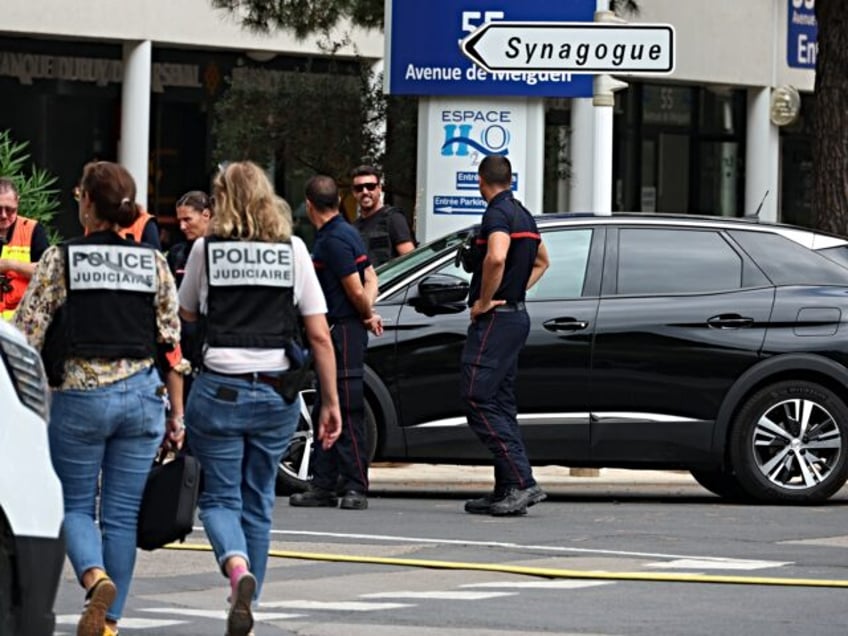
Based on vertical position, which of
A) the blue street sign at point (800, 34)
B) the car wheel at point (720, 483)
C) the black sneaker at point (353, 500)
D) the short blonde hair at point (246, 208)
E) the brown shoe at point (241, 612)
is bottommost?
the car wheel at point (720, 483)

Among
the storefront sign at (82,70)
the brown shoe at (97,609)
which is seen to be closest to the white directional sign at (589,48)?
the brown shoe at (97,609)

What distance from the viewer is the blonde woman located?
8484 millimetres

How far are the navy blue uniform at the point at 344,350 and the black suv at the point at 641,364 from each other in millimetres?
488

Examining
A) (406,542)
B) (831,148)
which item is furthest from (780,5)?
(406,542)

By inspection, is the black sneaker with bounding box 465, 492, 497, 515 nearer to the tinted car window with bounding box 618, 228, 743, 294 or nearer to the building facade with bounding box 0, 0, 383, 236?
the tinted car window with bounding box 618, 228, 743, 294

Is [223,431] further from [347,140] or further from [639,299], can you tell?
[347,140]

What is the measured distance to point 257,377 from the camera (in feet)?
28.0

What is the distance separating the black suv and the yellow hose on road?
9.76 feet

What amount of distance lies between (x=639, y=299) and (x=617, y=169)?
2057 centimetres

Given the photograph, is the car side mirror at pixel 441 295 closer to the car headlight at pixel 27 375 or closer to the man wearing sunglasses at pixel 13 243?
the man wearing sunglasses at pixel 13 243

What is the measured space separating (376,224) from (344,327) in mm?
2924

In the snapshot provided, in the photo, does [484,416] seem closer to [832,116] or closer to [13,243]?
[13,243]

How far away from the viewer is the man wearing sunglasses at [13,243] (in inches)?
507

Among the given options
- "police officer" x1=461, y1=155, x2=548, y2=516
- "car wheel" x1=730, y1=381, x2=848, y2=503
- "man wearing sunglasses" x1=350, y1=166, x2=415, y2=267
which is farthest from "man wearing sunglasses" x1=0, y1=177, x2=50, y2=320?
"car wheel" x1=730, y1=381, x2=848, y2=503
